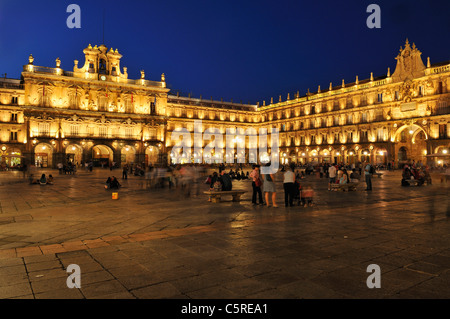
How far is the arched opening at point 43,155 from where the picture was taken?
44.2m

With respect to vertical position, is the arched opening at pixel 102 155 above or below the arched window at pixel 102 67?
below

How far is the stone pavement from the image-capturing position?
11.9ft

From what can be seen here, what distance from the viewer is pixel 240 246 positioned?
548 centimetres

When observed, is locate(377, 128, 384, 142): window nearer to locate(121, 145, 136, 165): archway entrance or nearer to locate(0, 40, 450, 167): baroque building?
locate(0, 40, 450, 167): baroque building

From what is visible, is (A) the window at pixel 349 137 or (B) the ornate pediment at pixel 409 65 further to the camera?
(A) the window at pixel 349 137

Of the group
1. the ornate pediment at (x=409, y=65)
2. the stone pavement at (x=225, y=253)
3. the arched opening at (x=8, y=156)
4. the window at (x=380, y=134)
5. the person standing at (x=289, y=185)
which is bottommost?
the stone pavement at (x=225, y=253)

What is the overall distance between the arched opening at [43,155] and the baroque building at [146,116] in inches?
5.1

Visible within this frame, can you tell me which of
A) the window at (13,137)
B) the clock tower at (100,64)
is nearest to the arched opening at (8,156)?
the window at (13,137)

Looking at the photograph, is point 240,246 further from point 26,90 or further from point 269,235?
point 26,90

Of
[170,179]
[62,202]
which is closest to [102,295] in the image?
[62,202]

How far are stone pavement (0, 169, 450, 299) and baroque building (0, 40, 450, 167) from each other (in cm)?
3823

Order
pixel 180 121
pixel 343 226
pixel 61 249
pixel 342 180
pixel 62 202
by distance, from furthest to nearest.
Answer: pixel 180 121 → pixel 342 180 → pixel 62 202 → pixel 343 226 → pixel 61 249

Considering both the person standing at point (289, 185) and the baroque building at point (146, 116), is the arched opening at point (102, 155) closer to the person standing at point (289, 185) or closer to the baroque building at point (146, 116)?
the baroque building at point (146, 116)
